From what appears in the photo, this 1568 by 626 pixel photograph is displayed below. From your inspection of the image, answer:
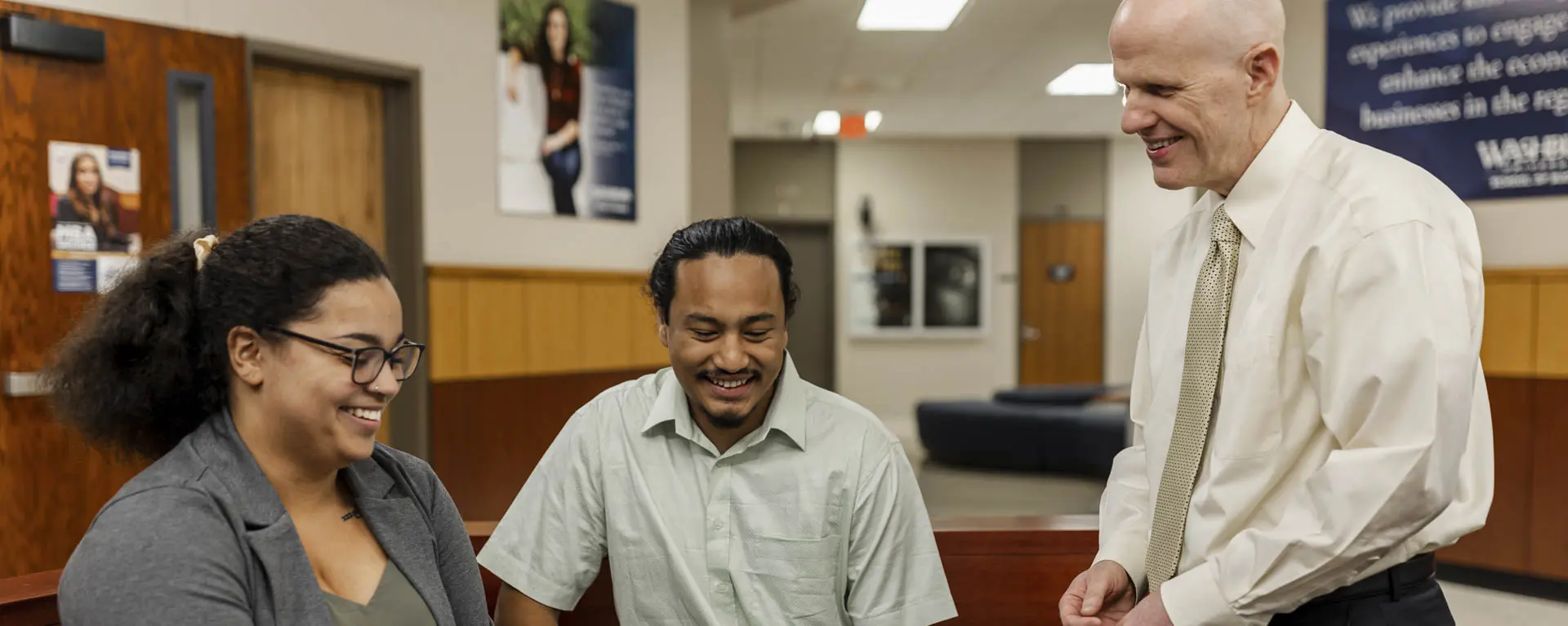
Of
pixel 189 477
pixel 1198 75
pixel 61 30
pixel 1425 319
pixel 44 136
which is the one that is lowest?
pixel 189 477

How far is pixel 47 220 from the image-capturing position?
133 inches

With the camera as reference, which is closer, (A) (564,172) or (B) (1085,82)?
(A) (564,172)

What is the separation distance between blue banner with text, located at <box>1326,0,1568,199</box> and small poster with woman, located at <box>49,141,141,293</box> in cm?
491

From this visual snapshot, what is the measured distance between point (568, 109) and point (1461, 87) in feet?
13.1

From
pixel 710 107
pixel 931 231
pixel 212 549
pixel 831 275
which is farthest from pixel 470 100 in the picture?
pixel 931 231

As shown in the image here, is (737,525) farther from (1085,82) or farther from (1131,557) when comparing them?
(1085,82)

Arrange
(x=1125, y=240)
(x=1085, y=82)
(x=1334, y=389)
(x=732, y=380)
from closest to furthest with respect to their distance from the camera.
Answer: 1. (x=1334, y=389)
2. (x=732, y=380)
3. (x=1085, y=82)
4. (x=1125, y=240)

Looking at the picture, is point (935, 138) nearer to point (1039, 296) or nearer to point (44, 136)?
point (1039, 296)

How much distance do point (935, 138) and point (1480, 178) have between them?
23.1 ft

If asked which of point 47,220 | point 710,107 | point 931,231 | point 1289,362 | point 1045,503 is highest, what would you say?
point 710,107

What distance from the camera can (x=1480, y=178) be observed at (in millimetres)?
4359

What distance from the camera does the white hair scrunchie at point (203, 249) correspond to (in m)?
1.30

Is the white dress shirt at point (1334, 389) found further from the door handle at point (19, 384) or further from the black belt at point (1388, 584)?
the door handle at point (19, 384)

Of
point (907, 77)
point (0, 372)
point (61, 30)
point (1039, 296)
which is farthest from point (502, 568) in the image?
point (1039, 296)
